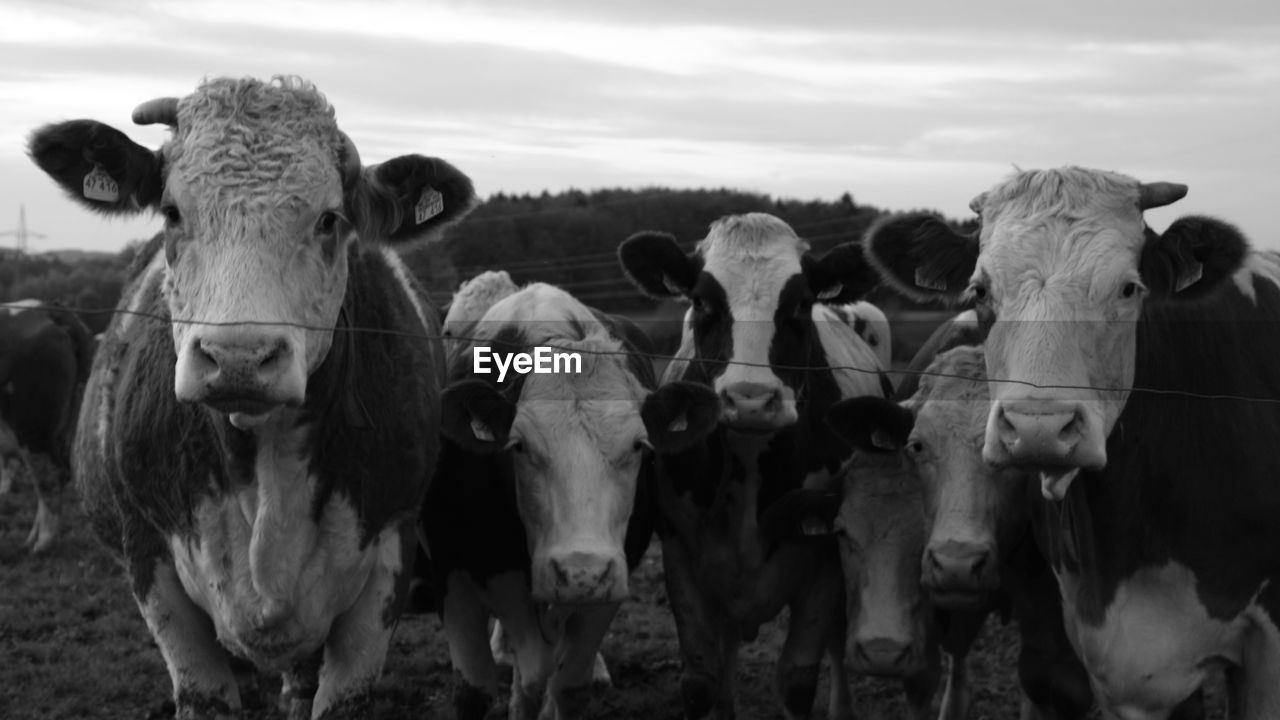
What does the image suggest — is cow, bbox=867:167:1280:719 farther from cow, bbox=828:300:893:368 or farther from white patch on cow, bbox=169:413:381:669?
cow, bbox=828:300:893:368

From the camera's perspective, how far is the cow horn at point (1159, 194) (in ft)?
16.4

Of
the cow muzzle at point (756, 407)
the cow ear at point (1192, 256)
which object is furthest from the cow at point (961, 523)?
the cow ear at point (1192, 256)

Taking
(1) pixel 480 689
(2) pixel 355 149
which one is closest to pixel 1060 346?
(2) pixel 355 149

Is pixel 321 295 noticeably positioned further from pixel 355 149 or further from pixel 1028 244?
pixel 1028 244

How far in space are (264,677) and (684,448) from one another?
320 centimetres

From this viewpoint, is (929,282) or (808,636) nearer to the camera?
(929,282)

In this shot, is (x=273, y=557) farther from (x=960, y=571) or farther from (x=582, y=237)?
(x=582, y=237)

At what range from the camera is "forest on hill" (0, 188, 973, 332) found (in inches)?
951

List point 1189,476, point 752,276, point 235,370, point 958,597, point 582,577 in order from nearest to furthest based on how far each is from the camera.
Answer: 1. point 235,370
2. point 1189,476
3. point 582,577
4. point 958,597
5. point 752,276

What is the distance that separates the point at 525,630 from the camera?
643 centimetres

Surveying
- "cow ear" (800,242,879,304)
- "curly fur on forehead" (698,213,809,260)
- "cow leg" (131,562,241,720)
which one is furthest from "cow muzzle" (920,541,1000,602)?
"cow leg" (131,562,241,720)

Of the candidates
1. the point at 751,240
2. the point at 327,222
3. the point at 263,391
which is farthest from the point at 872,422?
the point at 263,391

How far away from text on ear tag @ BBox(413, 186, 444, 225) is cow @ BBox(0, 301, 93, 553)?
8.39 m

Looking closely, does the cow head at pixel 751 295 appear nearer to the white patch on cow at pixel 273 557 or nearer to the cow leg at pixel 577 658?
the cow leg at pixel 577 658
